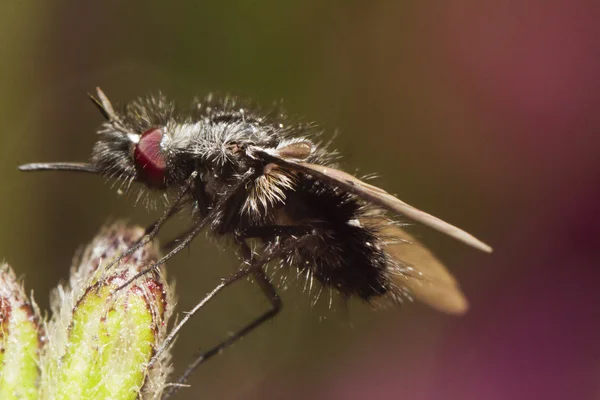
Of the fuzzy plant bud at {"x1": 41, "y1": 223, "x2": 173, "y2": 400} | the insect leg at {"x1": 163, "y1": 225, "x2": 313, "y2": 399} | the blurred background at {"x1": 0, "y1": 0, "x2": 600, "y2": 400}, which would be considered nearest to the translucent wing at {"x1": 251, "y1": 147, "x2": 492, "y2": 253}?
the insect leg at {"x1": 163, "y1": 225, "x2": 313, "y2": 399}

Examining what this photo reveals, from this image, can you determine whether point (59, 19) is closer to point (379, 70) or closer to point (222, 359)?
point (379, 70)

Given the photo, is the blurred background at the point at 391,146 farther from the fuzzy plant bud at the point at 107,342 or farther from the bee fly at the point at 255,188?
the fuzzy plant bud at the point at 107,342

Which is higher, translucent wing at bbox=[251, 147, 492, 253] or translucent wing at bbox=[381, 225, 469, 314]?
translucent wing at bbox=[251, 147, 492, 253]

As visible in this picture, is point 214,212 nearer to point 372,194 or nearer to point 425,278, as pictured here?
point 372,194

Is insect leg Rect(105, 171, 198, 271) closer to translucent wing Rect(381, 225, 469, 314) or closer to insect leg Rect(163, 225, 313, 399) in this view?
insect leg Rect(163, 225, 313, 399)

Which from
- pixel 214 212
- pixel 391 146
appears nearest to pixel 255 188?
pixel 214 212

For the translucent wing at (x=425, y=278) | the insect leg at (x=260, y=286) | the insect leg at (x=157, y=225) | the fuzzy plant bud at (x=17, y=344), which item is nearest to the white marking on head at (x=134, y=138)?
the insect leg at (x=157, y=225)

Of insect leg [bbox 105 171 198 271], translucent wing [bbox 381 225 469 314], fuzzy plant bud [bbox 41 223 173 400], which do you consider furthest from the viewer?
translucent wing [bbox 381 225 469 314]
